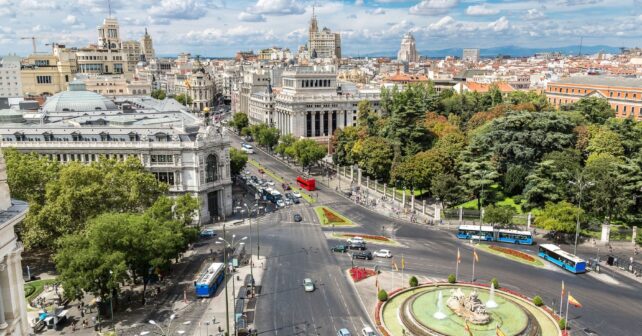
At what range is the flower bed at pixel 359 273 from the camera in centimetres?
5630

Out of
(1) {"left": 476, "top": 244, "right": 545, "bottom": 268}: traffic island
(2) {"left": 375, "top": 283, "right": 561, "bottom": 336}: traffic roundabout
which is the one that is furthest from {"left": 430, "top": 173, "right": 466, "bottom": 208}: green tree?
(2) {"left": 375, "top": 283, "right": 561, "bottom": 336}: traffic roundabout

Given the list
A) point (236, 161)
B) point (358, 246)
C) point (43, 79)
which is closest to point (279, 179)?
point (236, 161)

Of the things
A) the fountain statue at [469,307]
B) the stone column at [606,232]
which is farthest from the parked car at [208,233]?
the stone column at [606,232]

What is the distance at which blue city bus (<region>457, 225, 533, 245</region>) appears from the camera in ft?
223

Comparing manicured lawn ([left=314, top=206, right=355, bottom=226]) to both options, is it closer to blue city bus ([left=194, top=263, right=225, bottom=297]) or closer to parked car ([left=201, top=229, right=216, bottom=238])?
parked car ([left=201, top=229, right=216, bottom=238])

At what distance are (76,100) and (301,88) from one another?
58550mm

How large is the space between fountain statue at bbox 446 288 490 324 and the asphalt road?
7.69 m

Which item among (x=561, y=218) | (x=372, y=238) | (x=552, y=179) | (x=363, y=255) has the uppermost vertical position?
(x=552, y=179)

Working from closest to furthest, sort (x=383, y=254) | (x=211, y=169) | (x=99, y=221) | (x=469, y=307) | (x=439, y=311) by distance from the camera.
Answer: (x=469, y=307) → (x=439, y=311) → (x=99, y=221) → (x=383, y=254) → (x=211, y=169)

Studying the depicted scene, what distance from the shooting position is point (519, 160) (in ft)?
279

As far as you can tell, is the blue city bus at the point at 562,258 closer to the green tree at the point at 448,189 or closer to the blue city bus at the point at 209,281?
the green tree at the point at 448,189

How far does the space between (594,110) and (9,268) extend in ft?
367

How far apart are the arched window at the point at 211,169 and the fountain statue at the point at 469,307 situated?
4382 cm

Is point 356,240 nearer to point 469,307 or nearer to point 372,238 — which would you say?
point 372,238
